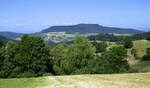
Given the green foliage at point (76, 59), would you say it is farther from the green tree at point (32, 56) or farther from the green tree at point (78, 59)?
the green tree at point (32, 56)

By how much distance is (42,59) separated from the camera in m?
44.6

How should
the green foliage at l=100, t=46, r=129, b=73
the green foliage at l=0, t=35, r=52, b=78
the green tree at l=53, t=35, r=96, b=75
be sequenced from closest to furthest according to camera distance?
the green foliage at l=0, t=35, r=52, b=78
the green tree at l=53, t=35, r=96, b=75
the green foliage at l=100, t=46, r=129, b=73

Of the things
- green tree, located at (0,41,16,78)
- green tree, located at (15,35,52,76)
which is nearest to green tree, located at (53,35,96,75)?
green tree, located at (15,35,52,76)

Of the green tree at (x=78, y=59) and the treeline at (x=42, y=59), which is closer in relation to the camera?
the treeline at (x=42, y=59)

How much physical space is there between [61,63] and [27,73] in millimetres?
7830

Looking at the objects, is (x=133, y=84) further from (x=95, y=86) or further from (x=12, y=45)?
(x=12, y=45)

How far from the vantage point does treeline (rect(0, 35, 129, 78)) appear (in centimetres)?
4294

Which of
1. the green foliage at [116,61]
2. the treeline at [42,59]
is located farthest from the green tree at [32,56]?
the green foliage at [116,61]

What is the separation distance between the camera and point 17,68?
4256cm

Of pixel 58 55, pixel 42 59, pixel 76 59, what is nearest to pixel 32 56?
pixel 42 59

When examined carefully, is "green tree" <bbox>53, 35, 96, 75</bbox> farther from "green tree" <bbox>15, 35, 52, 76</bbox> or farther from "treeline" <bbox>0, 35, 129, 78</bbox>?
"green tree" <bbox>15, 35, 52, 76</bbox>

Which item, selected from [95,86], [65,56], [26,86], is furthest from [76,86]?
[65,56]

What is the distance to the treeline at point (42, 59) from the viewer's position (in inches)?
1690

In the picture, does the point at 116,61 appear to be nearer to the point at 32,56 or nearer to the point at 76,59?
the point at 76,59
